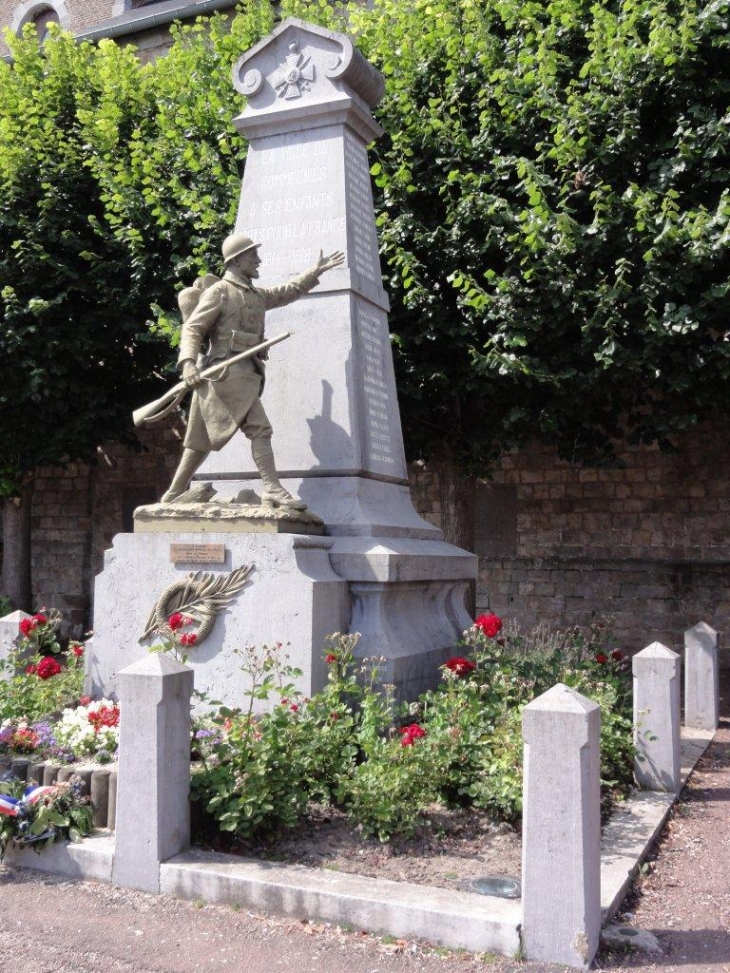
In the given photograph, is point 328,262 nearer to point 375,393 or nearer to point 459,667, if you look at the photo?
point 375,393

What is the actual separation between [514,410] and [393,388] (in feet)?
11.7

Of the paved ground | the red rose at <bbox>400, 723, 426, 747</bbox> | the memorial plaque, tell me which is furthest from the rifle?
the paved ground

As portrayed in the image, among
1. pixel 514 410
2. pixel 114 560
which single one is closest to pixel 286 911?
pixel 114 560

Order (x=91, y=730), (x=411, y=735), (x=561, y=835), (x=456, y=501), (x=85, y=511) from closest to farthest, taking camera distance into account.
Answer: (x=561, y=835) → (x=411, y=735) → (x=91, y=730) → (x=456, y=501) → (x=85, y=511)

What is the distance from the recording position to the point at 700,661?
306 inches

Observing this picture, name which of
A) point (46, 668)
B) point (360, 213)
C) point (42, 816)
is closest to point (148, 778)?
point (42, 816)

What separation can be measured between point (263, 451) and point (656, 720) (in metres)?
2.91

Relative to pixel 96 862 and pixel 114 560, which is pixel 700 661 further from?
pixel 96 862

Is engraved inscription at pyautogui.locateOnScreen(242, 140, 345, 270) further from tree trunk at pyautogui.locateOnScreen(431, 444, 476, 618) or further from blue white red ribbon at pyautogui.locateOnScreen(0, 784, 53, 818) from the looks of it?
tree trunk at pyautogui.locateOnScreen(431, 444, 476, 618)

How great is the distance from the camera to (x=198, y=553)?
209 inches

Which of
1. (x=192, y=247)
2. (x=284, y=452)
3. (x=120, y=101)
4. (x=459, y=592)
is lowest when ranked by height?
(x=459, y=592)

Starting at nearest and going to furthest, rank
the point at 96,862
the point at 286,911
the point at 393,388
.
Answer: the point at 286,911 < the point at 96,862 < the point at 393,388

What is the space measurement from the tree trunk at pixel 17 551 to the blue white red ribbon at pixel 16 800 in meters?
10.9

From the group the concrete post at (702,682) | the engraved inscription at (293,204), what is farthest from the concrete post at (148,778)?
the concrete post at (702,682)
